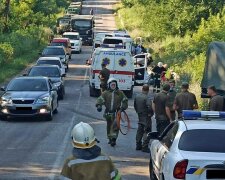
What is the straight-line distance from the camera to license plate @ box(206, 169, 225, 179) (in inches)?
375

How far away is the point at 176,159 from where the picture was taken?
9.74m

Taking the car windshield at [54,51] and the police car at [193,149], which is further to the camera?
the car windshield at [54,51]

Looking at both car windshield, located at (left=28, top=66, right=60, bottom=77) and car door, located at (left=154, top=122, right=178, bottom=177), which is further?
car windshield, located at (left=28, top=66, right=60, bottom=77)

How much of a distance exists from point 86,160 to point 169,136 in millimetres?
4410

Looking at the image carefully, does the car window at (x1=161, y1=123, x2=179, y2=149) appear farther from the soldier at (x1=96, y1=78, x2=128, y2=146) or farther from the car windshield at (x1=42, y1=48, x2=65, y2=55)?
the car windshield at (x1=42, y1=48, x2=65, y2=55)

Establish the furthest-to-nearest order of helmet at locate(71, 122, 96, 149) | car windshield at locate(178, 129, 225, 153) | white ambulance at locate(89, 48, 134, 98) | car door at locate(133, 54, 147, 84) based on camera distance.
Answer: car door at locate(133, 54, 147, 84) < white ambulance at locate(89, 48, 134, 98) < car windshield at locate(178, 129, 225, 153) < helmet at locate(71, 122, 96, 149)

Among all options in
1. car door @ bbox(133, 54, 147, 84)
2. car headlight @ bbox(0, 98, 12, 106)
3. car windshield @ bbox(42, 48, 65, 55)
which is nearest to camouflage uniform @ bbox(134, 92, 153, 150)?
car headlight @ bbox(0, 98, 12, 106)

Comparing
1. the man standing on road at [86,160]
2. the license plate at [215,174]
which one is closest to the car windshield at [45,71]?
the license plate at [215,174]

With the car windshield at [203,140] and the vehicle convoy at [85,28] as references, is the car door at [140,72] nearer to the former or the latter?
the car windshield at [203,140]

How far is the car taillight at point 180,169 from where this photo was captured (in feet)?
31.3

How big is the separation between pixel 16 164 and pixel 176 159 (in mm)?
6007

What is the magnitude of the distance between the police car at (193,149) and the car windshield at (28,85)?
12508 mm

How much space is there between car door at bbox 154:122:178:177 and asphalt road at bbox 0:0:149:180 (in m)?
2.10

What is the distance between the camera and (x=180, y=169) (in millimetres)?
9586
